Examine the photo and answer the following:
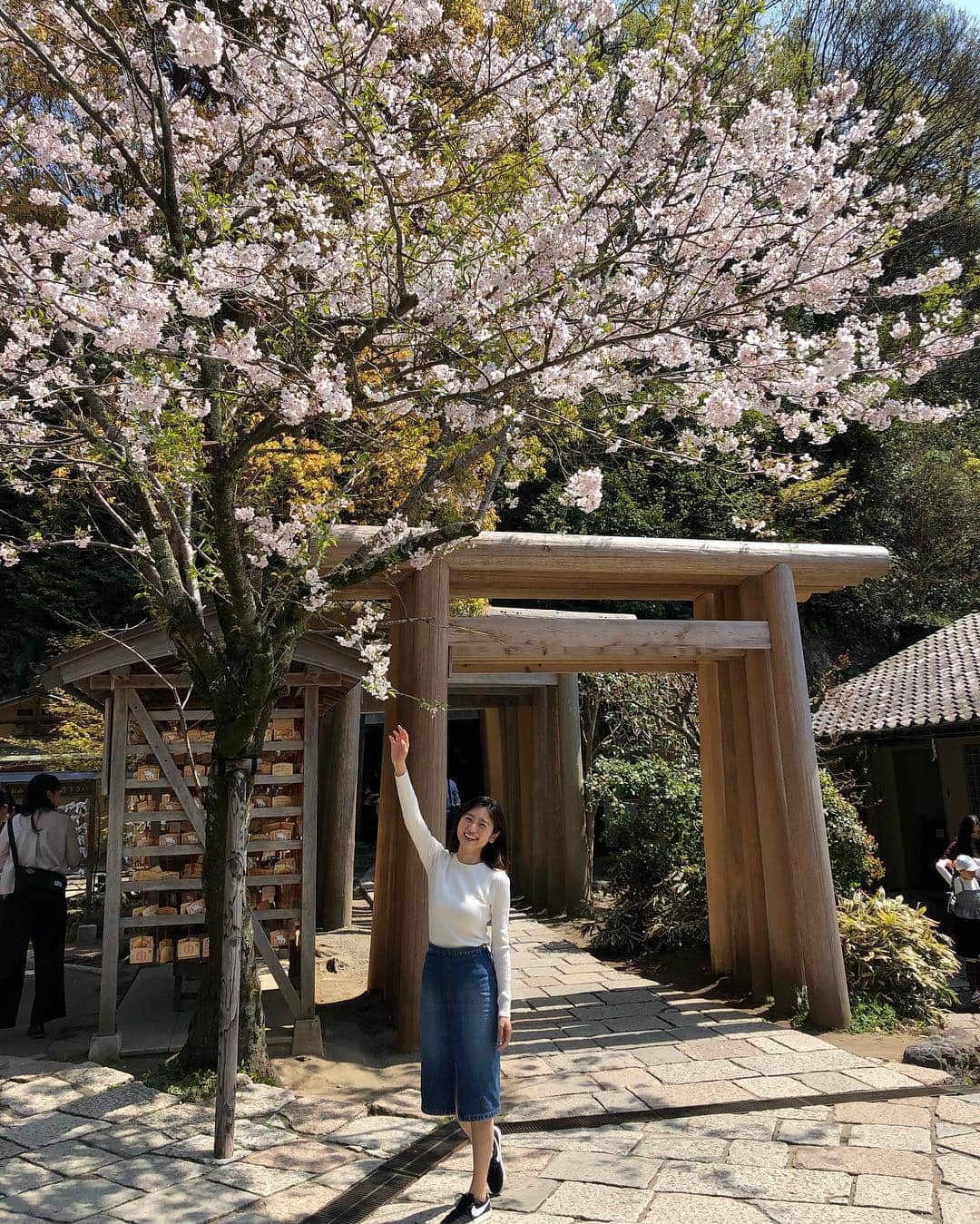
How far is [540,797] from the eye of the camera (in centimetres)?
1186

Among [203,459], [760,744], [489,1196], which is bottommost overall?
[489,1196]

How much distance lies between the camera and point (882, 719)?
10492mm

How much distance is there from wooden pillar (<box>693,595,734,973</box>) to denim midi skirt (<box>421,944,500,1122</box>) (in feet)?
13.9

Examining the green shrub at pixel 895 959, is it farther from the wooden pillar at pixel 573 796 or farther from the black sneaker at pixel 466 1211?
the wooden pillar at pixel 573 796

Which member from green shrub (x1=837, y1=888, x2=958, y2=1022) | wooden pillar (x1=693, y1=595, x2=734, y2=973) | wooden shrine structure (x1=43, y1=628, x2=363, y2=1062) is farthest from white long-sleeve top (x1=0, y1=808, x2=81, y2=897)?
green shrub (x1=837, y1=888, x2=958, y2=1022)

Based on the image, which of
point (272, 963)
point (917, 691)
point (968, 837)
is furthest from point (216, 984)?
point (917, 691)

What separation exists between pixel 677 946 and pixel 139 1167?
18.9ft

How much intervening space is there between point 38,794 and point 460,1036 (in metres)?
3.89

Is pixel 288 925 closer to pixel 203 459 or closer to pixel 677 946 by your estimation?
pixel 203 459

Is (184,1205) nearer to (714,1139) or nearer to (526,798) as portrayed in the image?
(714,1139)

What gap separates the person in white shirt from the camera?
6.82 m

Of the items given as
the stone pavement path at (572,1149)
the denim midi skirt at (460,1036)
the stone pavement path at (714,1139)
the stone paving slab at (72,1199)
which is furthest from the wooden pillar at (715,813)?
the stone paving slab at (72,1199)

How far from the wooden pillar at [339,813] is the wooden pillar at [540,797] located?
2642mm

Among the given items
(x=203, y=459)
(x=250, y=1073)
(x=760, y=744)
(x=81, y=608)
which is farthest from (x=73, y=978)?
(x=81, y=608)
